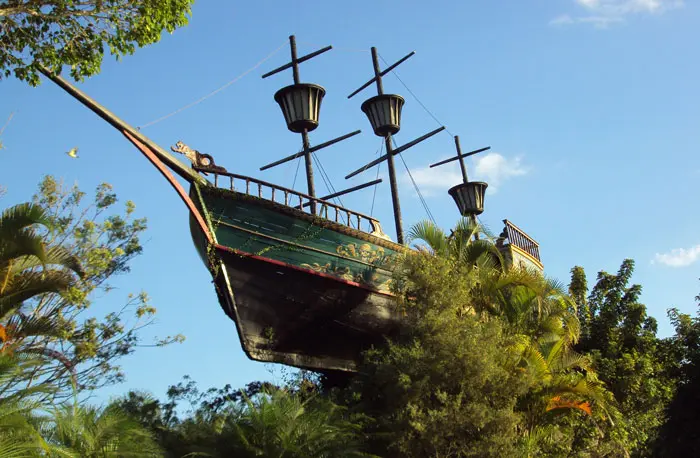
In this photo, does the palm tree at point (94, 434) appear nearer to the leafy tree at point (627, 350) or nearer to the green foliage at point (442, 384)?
the green foliage at point (442, 384)

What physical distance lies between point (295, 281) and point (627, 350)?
870 cm

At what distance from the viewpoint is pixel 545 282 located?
12.6m

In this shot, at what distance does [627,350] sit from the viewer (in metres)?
16.4

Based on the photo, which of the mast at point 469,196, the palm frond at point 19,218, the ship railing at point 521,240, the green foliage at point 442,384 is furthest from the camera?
the mast at point 469,196

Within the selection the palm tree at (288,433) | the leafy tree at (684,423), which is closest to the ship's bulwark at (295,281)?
the palm tree at (288,433)

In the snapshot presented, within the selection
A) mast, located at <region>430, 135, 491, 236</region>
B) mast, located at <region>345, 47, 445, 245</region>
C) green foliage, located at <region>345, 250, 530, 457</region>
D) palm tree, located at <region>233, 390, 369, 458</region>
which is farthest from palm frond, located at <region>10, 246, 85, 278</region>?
mast, located at <region>430, 135, 491, 236</region>

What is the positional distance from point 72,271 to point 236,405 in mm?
3116

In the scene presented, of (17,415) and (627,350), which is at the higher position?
(627,350)

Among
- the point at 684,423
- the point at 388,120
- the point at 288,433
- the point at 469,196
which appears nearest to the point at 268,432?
the point at 288,433

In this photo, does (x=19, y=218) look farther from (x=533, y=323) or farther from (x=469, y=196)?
(x=469, y=196)

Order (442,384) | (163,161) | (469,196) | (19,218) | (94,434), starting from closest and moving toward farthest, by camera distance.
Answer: (19,218) → (94,434) → (442,384) → (163,161) → (469,196)

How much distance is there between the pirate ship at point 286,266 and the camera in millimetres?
11797

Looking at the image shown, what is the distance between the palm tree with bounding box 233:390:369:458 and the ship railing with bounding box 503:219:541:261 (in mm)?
8790

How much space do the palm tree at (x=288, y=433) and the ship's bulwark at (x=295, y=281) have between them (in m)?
2.57
